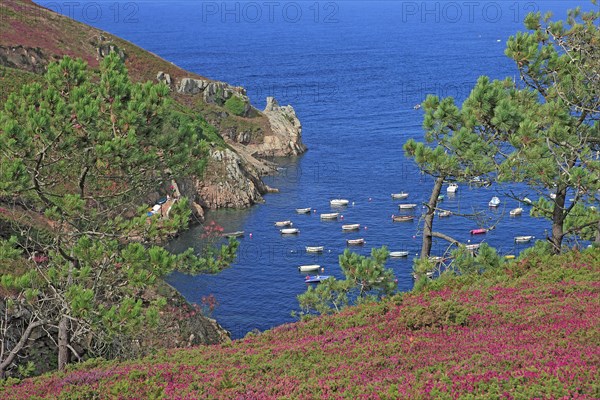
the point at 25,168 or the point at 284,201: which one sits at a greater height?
the point at 25,168

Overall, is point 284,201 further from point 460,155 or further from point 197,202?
point 460,155

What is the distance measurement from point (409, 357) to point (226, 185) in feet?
254

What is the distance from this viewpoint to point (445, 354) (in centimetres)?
1570

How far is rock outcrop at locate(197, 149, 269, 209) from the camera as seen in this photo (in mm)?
92188

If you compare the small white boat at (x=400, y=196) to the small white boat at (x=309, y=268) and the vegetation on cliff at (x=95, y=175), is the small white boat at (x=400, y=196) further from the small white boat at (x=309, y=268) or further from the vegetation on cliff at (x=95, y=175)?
the vegetation on cliff at (x=95, y=175)

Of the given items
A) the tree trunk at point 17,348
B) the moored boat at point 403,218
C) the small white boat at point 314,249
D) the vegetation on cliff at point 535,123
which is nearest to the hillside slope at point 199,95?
the small white boat at point 314,249

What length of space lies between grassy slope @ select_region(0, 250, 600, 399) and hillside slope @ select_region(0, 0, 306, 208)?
Result: 7275 cm

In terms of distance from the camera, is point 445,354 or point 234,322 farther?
point 234,322

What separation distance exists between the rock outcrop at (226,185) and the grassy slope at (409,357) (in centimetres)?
7170

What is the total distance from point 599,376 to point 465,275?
443 inches

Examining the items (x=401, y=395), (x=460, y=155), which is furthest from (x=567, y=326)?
(x=460, y=155)

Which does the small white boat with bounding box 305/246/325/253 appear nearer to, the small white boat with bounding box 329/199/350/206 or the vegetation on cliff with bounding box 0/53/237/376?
the small white boat with bounding box 329/199/350/206

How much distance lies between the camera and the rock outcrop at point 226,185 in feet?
302

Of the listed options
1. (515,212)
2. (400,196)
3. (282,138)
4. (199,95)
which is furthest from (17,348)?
(199,95)
